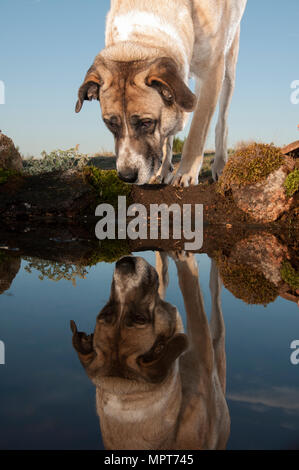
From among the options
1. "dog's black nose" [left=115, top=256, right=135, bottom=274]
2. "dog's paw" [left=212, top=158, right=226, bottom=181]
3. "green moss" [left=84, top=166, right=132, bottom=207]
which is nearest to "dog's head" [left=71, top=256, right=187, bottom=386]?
"dog's black nose" [left=115, top=256, right=135, bottom=274]

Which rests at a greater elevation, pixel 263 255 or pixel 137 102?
pixel 137 102

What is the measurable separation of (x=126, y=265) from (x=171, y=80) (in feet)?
8.60

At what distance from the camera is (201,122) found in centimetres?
783

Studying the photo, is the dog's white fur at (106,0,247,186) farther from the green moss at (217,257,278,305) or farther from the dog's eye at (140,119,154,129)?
the green moss at (217,257,278,305)

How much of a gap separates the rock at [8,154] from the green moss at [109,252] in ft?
16.1

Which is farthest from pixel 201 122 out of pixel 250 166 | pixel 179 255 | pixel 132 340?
pixel 132 340

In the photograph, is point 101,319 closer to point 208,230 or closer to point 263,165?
point 208,230

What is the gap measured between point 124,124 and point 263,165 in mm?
3602

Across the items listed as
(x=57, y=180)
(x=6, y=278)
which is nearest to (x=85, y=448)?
(x=6, y=278)

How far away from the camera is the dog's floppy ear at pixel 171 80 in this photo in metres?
5.81

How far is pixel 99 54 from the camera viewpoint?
6.30 metres

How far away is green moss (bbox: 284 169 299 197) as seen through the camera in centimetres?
843

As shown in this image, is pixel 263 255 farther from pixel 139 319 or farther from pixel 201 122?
pixel 201 122

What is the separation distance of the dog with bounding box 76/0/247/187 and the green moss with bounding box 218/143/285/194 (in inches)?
76.6
